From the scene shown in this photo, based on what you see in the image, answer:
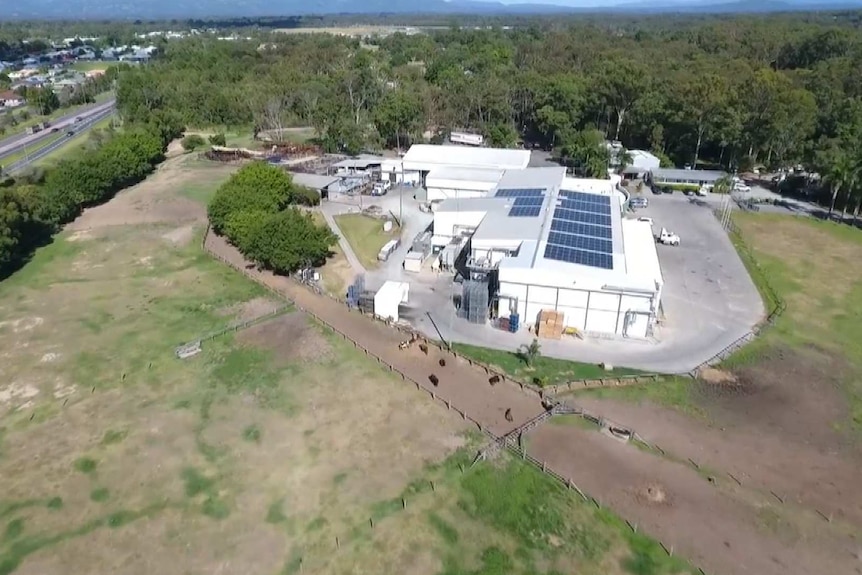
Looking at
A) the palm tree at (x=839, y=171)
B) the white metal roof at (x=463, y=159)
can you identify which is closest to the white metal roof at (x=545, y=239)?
the white metal roof at (x=463, y=159)

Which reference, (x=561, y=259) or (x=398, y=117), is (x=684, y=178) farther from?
(x=398, y=117)

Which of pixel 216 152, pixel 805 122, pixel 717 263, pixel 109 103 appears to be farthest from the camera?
pixel 109 103

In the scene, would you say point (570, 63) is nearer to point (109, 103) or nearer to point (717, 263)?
point (717, 263)

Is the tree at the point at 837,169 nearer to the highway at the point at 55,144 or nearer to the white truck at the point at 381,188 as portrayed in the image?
the white truck at the point at 381,188

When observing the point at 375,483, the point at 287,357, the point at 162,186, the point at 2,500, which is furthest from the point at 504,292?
the point at 162,186

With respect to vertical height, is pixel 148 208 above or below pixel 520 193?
below

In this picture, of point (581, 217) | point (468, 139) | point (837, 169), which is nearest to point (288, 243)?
point (581, 217)

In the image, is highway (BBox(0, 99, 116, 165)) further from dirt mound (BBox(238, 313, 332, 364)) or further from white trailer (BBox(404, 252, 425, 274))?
white trailer (BBox(404, 252, 425, 274))
